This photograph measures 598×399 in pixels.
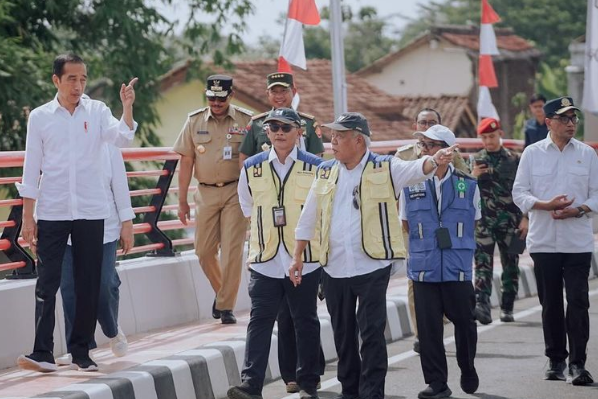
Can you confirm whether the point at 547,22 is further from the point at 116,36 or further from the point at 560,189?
the point at 560,189

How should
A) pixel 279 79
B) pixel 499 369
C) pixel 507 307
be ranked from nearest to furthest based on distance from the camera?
pixel 499 369
pixel 279 79
pixel 507 307

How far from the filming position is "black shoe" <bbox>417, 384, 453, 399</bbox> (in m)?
8.93

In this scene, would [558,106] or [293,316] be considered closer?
[293,316]

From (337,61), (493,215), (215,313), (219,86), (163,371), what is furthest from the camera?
(337,61)

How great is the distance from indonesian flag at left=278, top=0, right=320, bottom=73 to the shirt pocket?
6.99 metres

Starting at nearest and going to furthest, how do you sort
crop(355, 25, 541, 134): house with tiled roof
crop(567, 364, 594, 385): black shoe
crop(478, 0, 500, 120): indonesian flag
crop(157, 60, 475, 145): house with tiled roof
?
crop(567, 364, 594, 385): black shoe → crop(478, 0, 500, 120): indonesian flag → crop(157, 60, 475, 145): house with tiled roof → crop(355, 25, 541, 134): house with tiled roof

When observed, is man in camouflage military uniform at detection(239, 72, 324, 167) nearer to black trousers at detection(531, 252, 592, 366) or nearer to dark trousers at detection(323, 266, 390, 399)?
black trousers at detection(531, 252, 592, 366)

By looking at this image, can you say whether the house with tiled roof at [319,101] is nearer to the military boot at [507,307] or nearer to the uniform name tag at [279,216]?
the military boot at [507,307]

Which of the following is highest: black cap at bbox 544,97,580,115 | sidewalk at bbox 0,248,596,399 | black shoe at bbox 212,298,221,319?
black cap at bbox 544,97,580,115

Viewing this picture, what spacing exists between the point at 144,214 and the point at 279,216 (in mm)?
3540

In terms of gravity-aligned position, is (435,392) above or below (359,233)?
below

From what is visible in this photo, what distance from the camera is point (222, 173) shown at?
1108 cm

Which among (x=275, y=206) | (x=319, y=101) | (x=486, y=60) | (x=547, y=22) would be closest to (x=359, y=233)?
(x=275, y=206)

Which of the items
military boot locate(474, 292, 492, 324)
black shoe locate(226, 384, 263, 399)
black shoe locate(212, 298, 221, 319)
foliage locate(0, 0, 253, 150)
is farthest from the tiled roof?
black shoe locate(226, 384, 263, 399)
